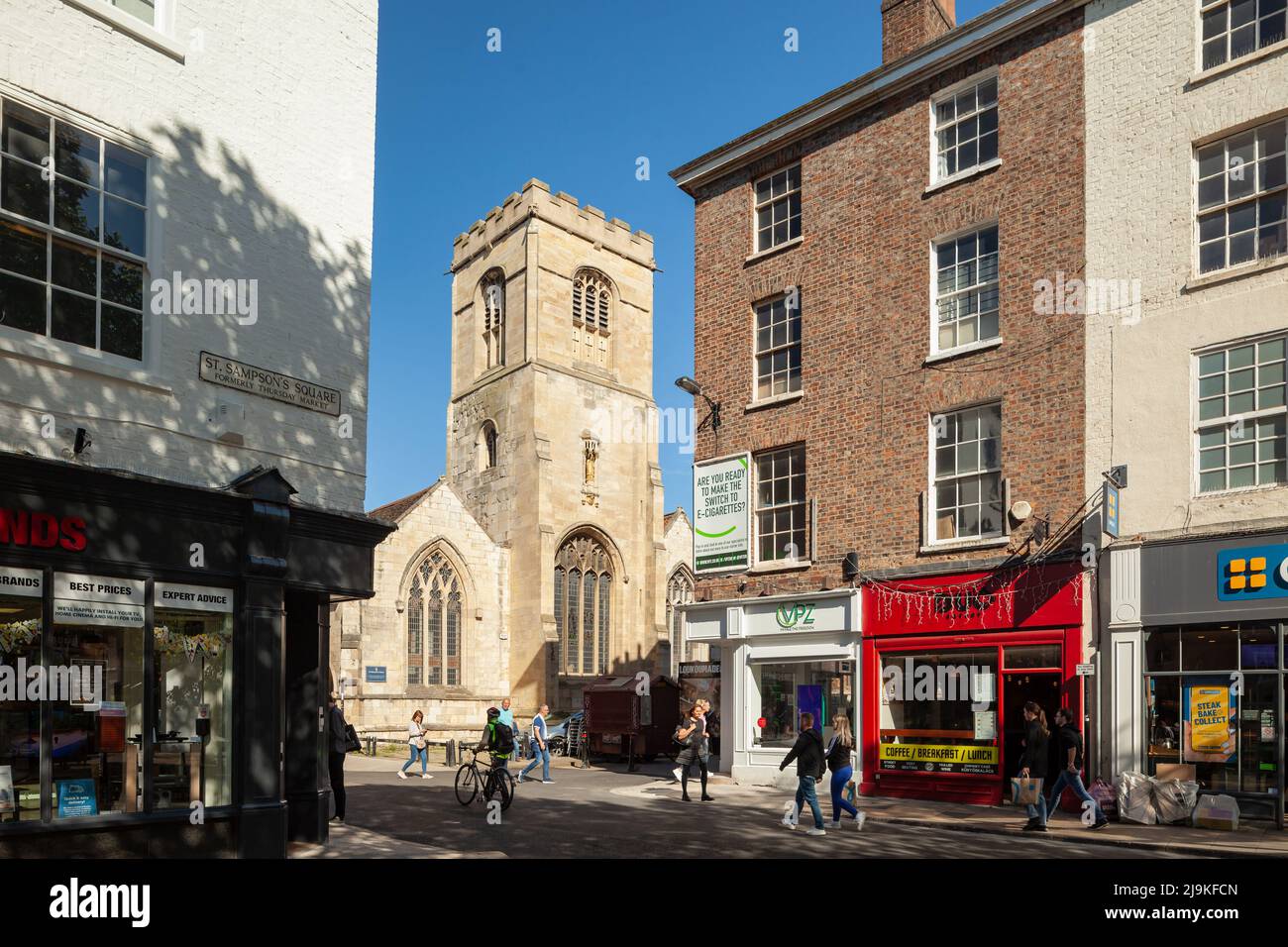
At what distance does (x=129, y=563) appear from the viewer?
10.3m

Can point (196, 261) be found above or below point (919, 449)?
above

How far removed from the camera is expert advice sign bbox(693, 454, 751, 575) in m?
22.2

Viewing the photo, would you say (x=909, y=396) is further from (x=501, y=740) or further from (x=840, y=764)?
(x=501, y=740)

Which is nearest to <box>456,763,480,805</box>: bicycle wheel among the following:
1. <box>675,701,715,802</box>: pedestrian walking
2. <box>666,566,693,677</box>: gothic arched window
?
<box>675,701,715,802</box>: pedestrian walking

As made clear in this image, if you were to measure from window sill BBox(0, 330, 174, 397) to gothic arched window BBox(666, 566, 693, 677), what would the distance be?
119ft

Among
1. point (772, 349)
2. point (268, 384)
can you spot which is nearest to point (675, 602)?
point (772, 349)

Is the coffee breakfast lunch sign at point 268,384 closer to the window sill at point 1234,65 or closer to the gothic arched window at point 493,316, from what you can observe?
the window sill at point 1234,65

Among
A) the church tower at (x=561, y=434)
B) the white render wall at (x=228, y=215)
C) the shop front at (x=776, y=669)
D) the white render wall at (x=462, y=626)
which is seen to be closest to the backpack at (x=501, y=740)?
the white render wall at (x=228, y=215)

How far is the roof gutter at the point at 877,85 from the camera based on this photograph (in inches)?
727

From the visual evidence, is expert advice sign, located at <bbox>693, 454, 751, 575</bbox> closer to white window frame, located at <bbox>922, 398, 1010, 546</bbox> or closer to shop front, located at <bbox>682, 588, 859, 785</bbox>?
shop front, located at <bbox>682, 588, 859, 785</bbox>

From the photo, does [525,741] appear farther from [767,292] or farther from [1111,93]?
[1111,93]

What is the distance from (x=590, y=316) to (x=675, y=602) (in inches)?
527

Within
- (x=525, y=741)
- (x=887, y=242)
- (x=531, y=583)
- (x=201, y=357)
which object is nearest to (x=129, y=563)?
(x=201, y=357)
